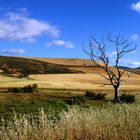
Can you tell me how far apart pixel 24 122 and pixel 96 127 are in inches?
78.6

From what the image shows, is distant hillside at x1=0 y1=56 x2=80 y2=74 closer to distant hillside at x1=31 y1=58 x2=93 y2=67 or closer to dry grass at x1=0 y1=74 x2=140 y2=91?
distant hillside at x1=31 y1=58 x2=93 y2=67

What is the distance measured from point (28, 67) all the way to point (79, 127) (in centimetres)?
12375

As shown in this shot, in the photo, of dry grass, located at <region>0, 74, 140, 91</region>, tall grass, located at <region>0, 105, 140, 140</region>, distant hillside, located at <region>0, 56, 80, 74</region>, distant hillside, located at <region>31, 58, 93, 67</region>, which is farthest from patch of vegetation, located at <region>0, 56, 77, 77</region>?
tall grass, located at <region>0, 105, 140, 140</region>

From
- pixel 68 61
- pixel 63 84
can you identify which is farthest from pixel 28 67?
pixel 63 84

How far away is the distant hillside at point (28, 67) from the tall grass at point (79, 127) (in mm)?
109333

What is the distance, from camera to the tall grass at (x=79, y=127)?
1144cm

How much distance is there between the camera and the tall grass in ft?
37.5

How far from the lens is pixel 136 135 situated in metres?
12.0

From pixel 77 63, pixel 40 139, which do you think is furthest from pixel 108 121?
pixel 77 63

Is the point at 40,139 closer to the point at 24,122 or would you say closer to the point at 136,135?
the point at 24,122

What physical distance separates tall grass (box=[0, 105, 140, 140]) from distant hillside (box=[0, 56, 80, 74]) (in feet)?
359

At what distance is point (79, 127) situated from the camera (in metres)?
12.4

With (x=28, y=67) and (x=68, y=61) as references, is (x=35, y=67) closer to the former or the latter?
(x=28, y=67)

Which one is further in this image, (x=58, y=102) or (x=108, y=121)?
(x=58, y=102)
